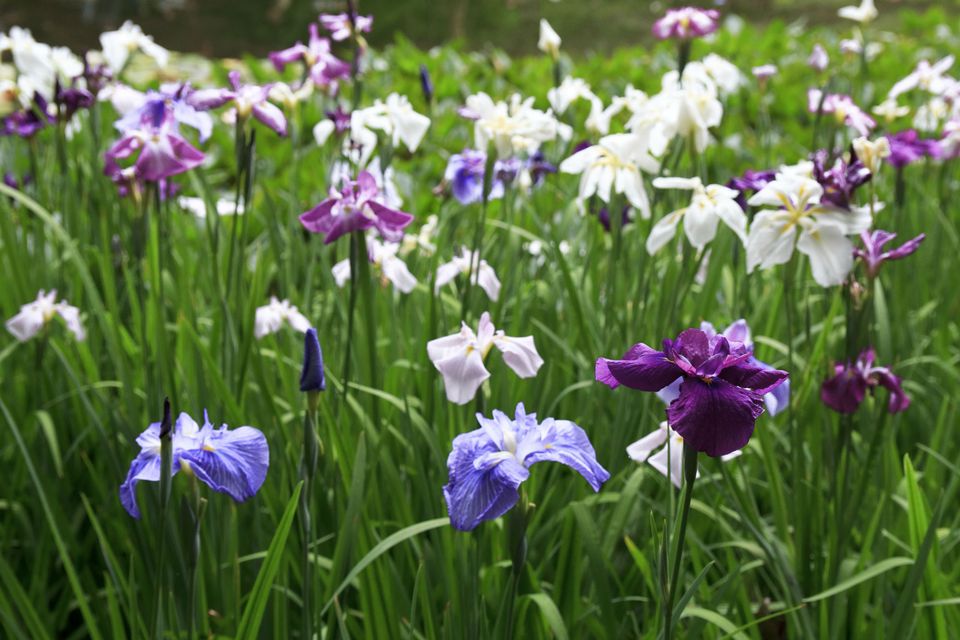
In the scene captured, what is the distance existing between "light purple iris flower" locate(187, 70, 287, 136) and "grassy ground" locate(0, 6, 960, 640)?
145 mm

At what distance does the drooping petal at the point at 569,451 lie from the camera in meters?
0.82

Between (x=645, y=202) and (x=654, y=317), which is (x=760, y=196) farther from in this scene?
(x=654, y=317)

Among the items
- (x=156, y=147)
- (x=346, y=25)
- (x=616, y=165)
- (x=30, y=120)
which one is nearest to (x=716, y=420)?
(x=616, y=165)

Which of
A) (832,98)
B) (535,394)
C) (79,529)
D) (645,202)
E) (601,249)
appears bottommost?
(79,529)

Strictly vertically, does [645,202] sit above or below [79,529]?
above

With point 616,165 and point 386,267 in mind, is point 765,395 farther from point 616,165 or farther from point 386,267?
point 386,267

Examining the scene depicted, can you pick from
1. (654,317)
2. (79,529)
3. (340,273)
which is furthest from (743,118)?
(79,529)

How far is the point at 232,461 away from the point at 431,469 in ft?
1.94

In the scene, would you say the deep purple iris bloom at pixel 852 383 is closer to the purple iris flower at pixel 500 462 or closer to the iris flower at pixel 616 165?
the iris flower at pixel 616 165

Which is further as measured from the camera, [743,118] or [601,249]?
[743,118]

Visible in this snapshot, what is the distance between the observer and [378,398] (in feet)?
4.88

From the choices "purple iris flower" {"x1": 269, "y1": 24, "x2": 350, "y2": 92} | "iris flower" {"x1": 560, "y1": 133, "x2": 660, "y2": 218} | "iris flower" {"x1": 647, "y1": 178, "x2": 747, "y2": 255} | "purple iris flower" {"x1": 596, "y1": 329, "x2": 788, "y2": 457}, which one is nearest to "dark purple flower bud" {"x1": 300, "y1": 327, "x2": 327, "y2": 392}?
"purple iris flower" {"x1": 596, "y1": 329, "x2": 788, "y2": 457}

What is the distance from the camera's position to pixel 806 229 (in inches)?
49.4

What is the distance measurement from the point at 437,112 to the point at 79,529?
3.11 metres
